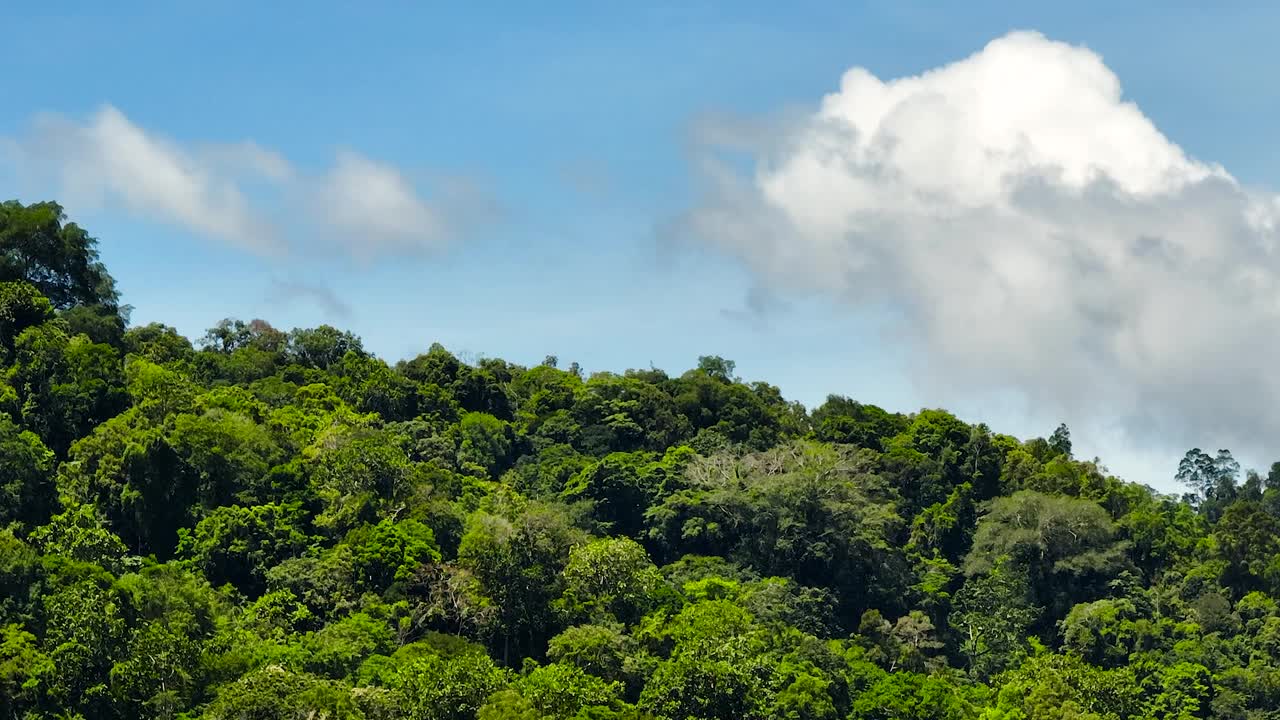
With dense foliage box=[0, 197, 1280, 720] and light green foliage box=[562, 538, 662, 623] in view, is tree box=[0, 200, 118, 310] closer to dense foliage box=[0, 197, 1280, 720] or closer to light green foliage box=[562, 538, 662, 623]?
dense foliage box=[0, 197, 1280, 720]

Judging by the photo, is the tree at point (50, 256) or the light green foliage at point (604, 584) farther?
the tree at point (50, 256)

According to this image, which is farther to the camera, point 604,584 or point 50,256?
point 50,256

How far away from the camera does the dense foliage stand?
142 ft

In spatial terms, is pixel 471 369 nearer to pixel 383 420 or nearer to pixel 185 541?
pixel 383 420

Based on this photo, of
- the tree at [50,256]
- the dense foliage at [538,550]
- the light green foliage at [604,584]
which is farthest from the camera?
the tree at [50,256]

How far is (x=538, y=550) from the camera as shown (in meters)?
→ 51.1

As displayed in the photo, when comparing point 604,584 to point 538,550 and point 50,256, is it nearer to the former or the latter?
point 538,550

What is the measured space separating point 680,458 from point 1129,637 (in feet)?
60.6

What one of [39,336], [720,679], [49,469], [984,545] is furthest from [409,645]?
[984,545]

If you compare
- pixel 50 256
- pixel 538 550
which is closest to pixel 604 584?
pixel 538 550

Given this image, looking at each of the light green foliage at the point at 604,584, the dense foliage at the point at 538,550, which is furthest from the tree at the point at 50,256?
the light green foliage at the point at 604,584

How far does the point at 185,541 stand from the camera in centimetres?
5084

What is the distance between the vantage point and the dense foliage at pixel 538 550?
142ft

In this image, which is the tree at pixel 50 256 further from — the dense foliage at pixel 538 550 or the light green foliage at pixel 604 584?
the light green foliage at pixel 604 584
